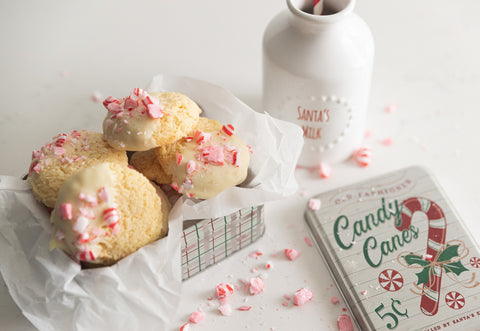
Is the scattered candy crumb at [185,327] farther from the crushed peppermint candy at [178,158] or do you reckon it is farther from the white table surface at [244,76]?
the crushed peppermint candy at [178,158]

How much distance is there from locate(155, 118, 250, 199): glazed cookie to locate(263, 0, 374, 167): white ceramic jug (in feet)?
0.54

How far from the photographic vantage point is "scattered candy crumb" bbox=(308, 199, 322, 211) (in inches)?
35.8

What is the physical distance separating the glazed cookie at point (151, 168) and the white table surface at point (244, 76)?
0.16 metres

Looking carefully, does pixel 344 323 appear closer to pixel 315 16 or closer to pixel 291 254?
pixel 291 254

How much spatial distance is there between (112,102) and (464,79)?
642 millimetres

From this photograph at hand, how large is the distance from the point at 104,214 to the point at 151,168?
11cm

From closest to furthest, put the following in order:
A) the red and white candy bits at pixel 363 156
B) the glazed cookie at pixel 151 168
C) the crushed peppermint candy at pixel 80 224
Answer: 1. the crushed peppermint candy at pixel 80 224
2. the glazed cookie at pixel 151 168
3. the red and white candy bits at pixel 363 156

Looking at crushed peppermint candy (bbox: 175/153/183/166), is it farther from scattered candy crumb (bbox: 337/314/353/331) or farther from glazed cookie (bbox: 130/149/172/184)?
scattered candy crumb (bbox: 337/314/353/331)

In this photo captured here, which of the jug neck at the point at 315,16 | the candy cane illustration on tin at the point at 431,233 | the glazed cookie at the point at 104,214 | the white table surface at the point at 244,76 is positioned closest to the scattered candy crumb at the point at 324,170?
the white table surface at the point at 244,76

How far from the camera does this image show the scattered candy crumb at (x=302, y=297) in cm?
82

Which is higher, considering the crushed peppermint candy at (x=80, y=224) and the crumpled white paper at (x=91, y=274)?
the crushed peppermint candy at (x=80, y=224)

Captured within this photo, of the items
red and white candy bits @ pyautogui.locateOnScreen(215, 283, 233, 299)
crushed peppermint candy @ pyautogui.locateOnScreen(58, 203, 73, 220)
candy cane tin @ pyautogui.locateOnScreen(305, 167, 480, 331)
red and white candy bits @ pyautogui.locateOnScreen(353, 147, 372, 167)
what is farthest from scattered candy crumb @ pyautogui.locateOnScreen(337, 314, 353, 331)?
crushed peppermint candy @ pyautogui.locateOnScreen(58, 203, 73, 220)

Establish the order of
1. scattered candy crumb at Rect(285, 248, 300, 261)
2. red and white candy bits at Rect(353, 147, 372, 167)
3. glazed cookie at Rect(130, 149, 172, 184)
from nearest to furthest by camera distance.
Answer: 1. glazed cookie at Rect(130, 149, 172, 184)
2. scattered candy crumb at Rect(285, 248, 300, 261)
3. red and white candy bits at Rect(353, 147, 372, 167)

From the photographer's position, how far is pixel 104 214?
68 cm
